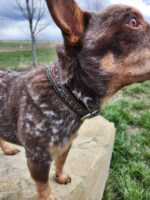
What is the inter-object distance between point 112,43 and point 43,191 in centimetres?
151

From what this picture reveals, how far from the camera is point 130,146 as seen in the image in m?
4.93

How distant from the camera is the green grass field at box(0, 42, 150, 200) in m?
4.02

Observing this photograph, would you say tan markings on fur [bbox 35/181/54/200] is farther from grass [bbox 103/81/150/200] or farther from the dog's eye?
the dog's eye

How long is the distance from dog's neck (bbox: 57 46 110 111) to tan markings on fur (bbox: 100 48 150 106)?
0.11 m

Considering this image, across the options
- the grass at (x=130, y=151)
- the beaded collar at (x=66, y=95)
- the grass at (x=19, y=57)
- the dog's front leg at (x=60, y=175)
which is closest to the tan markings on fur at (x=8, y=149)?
the dog's front leg at (x=60, y=175)

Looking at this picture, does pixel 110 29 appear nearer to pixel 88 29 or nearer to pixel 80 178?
pixel 88 29

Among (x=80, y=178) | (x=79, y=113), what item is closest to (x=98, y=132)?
(x=80, y=178)

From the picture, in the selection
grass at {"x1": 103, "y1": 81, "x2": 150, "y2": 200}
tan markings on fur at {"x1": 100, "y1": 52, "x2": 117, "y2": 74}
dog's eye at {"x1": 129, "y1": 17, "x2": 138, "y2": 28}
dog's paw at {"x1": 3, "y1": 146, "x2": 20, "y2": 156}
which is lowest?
grass at {"x1": 103, "y1": 81, "x2": 150, "y2": 200}

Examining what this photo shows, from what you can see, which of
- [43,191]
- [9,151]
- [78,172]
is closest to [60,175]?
[78,172]

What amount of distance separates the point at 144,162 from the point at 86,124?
3.61 ft

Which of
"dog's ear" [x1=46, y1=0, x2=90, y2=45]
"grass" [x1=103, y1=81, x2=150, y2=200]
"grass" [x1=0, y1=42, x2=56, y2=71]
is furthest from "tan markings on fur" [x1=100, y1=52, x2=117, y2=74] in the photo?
"grass" [x1=0, y1=42, x2=56, y2=71]

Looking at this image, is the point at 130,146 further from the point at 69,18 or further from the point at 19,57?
the point at 19,57

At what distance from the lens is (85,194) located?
3232 millimetres

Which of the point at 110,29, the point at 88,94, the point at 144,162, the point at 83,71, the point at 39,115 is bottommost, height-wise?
the point at 144,162
